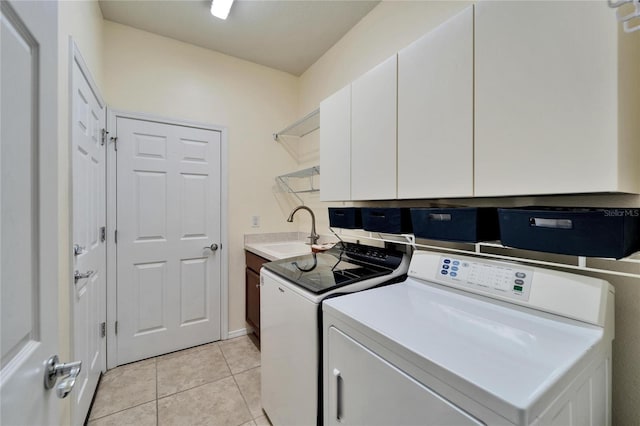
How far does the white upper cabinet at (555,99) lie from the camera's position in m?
0.74

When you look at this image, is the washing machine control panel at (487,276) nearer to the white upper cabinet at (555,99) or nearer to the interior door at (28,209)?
the white upper cabinet at (555,99)

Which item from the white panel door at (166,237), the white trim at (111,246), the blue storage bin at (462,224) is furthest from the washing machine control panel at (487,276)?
the white trim at (111,246)

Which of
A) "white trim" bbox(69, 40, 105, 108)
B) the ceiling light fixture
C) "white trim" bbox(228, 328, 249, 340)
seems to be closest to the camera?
"white trim" bbox(69, 40, 105, 108)

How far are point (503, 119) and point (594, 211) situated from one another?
0.39 meters

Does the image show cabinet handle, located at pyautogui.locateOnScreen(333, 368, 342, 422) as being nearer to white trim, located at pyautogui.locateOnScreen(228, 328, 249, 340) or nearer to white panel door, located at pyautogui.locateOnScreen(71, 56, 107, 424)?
white panel door, located at pyautogui.locateOnScreen(71, 56, 107, 424)

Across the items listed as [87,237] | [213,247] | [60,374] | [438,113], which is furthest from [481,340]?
[213,247]

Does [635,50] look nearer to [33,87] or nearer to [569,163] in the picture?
[569,163]

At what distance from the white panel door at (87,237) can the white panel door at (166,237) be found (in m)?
0.15

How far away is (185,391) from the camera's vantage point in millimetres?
1892

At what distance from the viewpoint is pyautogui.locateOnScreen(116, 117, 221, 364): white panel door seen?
7.35 feet

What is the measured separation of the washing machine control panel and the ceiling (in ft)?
6.46

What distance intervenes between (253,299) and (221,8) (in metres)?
2.33

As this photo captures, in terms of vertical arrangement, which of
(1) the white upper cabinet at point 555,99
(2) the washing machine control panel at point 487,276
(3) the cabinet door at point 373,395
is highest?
(1) the white upper cabinet at point 555,99

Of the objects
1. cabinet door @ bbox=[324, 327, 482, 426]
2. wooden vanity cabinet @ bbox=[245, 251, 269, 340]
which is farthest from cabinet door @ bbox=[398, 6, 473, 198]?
wooden vanity cabinet @ bbox=[245, 251, 269, 340]
